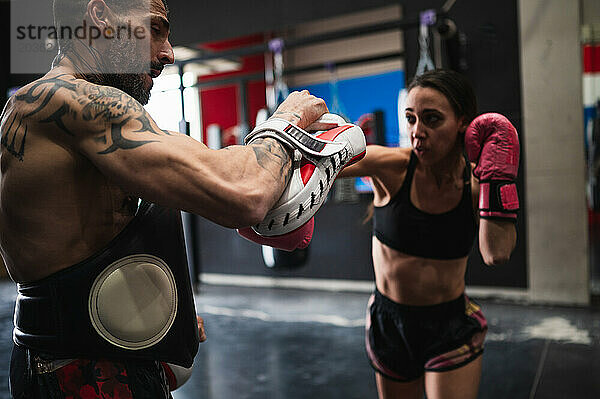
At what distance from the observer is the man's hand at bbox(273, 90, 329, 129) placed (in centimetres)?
81

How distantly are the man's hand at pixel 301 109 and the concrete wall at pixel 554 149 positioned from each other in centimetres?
371

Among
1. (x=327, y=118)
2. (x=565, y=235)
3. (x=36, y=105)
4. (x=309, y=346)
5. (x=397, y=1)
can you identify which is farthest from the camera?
(x=397, y=1)

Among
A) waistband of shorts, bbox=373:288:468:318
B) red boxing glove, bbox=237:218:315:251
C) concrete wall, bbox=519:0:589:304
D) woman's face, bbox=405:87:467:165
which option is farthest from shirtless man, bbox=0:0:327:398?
concrete wall, bbox=519:0:589:304

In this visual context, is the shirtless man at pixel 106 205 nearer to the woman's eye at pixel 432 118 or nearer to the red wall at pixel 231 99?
the woman's eye at pixel 432 118

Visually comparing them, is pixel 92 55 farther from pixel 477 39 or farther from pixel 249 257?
pixel 249 257

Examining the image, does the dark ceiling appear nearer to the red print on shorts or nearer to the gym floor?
the gym floor

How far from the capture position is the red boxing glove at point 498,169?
1.35m

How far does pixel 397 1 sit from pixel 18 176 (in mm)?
4585

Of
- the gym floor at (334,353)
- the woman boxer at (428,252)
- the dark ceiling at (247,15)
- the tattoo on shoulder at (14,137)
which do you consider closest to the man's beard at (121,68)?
the tattoo on shoulder at (14,137)

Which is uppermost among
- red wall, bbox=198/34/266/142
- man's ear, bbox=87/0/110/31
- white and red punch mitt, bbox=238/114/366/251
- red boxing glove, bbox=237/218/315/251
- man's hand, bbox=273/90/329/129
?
red wall, bbox=198/34/266/142

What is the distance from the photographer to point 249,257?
18.2 feet

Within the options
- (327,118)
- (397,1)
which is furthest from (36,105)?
(397,1)

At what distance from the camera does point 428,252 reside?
1.61m

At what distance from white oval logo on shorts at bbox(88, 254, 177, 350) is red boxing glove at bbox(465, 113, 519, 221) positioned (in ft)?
3.00
